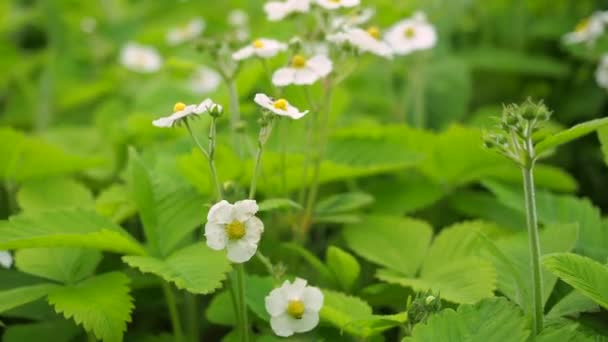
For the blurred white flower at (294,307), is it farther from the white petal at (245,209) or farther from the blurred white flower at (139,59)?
the blurred white flower at (139,59)

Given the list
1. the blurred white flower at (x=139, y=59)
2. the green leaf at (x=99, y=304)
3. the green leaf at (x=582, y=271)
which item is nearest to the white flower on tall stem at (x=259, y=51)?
the green leaf at (x=99, y=304)

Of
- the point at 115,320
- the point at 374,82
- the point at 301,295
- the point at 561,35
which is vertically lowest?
the point at 115,320

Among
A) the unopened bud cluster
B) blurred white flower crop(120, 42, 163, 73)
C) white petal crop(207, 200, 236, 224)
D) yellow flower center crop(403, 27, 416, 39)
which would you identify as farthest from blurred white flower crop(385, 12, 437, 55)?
blurred white flower crop(120, 42, 163, 73)

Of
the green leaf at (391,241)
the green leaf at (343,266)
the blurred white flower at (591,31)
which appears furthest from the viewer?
the blurred white flower at (591,31)

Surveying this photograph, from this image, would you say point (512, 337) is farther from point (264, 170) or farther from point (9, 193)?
point (9, 193)

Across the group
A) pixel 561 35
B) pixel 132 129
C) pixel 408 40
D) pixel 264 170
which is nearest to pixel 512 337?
pixel 264 170

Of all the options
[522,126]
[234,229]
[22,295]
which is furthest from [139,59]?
[522,126]
